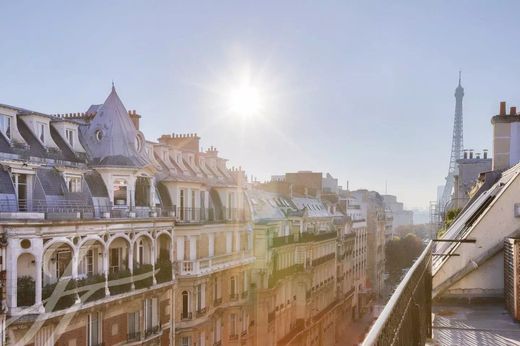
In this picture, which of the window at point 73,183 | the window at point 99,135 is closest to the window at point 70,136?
the window at point 99,135

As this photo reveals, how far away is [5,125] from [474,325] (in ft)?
71.4

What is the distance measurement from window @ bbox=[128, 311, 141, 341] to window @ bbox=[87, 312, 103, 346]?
8.45 ft

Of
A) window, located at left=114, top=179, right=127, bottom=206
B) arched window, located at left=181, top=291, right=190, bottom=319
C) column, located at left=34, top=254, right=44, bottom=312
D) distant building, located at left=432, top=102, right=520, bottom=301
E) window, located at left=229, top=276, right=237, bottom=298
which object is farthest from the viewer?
window, located at left=229, top=276, right=237, bottom=298

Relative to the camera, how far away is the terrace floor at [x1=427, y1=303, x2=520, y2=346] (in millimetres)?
7539

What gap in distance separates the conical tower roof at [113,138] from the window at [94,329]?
816cm

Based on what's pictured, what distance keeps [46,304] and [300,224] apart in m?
36.8

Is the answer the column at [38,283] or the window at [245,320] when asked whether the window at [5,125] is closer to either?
the column at [38,283]

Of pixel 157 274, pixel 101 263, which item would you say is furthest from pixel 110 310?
pixel 157 274

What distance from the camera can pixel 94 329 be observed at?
82.7 feet

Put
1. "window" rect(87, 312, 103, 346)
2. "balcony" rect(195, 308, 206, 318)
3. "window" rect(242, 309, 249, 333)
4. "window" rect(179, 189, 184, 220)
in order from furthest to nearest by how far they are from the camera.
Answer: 1. "window" rect(242, 309, 249, 333)
2. "balcony" rect(195, 308, 206, 318)
3. "window" rect(179, 189, 184, 220)
4. "window" rect(87, 312, 103, 346)

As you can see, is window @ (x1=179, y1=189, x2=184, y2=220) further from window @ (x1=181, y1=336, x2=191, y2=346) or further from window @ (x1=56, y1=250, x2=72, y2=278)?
window @ (x1=56, y1=250, x2=72, y2=278)

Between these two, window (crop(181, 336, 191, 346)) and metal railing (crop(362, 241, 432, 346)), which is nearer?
metal railing (crop(362, 241, 432, 346))

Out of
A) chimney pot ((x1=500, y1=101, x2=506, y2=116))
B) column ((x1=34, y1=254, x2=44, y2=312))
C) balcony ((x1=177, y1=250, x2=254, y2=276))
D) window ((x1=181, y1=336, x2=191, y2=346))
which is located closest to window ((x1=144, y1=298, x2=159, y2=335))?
balcony ((x1=177, y1=250, x2=254, y2=276))

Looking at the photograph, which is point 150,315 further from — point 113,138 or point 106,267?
point 113,138
